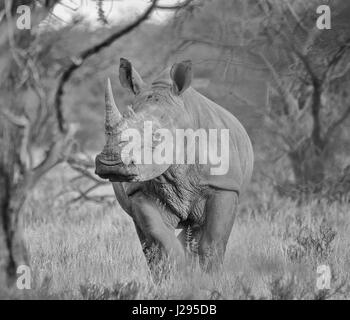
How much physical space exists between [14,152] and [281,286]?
67.8 inches

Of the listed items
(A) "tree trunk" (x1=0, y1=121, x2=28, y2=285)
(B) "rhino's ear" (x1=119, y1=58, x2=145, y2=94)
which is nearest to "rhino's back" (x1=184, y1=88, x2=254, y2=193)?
(B) "rhino's ear" (x1=119, y1=58, x2=145, y2=94)

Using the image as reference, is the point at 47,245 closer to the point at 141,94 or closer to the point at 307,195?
the point at 141,94

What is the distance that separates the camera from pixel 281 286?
5.11 m

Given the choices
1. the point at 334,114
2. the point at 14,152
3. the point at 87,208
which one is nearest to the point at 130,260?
the point at 14,152

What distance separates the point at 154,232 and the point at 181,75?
3.38 ft

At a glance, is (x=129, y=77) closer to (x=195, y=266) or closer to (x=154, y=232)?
(x=154, y=232)

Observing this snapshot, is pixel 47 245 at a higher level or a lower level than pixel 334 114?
lower

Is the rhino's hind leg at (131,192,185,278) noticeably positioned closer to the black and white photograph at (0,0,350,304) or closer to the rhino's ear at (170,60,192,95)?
the black and white photograph at (0,0,350,304)

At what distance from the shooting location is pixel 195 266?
5637 mm

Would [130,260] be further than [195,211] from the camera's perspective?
Yes

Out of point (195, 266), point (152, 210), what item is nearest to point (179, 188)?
point (152, 210)

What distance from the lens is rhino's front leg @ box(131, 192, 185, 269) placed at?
5613 mm

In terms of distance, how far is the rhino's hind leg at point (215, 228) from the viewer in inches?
226

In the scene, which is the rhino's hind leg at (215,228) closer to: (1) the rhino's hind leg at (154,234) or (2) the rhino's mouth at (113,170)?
(1) the rhino's hind leg at (154,234)
